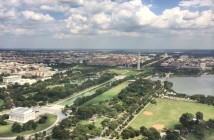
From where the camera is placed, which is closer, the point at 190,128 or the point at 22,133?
the point at 22,133

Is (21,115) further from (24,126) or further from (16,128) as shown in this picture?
(16,128)

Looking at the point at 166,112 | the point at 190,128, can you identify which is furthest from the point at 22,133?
the point at 166,112

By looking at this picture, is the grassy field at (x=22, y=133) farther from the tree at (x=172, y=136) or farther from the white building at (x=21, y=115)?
the tree at (x=172, y=136)

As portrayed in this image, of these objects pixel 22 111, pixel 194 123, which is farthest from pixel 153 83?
pixel 22 111

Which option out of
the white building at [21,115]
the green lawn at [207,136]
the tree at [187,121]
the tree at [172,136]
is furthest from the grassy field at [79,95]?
the green lawn at [207,136]

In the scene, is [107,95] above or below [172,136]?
below

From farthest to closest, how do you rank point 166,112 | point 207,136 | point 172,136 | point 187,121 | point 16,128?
point 166,112
point 187,121
point 16,128
point 207,136
point 172,136

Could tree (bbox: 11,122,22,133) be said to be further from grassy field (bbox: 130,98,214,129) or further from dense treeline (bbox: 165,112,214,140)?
dense treeline (bbox: 165,112,214,140)

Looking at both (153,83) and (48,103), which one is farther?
(153,83)

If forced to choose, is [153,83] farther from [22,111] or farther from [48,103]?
[22,111]
